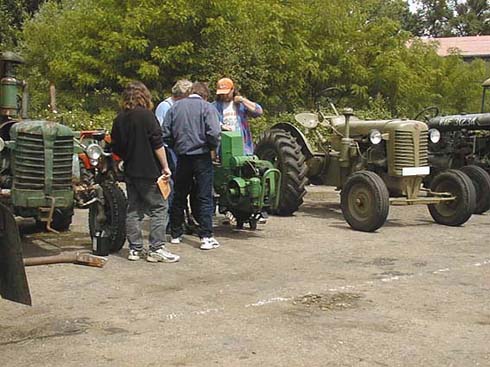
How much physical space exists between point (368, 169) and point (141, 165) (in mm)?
4303

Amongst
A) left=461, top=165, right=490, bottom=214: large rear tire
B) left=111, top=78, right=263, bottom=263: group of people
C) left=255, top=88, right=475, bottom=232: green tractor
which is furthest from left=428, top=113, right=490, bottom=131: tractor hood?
left=111, top=78, right=263, bottom=263: group of people

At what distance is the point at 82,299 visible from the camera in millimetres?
6141

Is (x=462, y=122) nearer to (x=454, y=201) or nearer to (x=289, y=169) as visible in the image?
(x=454, y=201)

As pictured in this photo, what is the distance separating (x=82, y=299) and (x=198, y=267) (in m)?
1.52

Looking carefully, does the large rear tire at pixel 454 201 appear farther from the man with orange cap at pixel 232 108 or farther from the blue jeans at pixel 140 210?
the blue jeans at pixel 140 210

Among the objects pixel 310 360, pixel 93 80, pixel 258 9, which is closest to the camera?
pixel 310 360

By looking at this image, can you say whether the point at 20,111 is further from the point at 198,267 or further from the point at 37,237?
the point at 198,267

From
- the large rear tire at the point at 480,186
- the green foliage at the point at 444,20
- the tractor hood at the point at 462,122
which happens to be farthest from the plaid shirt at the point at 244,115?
the green foliage at the point at 444,20

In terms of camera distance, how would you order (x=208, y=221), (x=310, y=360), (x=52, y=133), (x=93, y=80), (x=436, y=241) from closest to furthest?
(x=310, y=360) → (x=52, y=133) → (x=208, y=221) → (x=436, y=241) → (x=93, y=80)

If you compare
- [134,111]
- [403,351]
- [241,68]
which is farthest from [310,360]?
[241,68]

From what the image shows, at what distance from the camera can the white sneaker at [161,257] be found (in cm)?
759

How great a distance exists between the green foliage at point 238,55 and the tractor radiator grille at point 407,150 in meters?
7.30

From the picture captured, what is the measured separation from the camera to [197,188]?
851 cm

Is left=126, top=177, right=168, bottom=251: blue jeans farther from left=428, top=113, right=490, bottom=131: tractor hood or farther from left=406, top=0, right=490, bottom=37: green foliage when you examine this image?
left=406, top=0, right=490, bottom=37: green foliage
